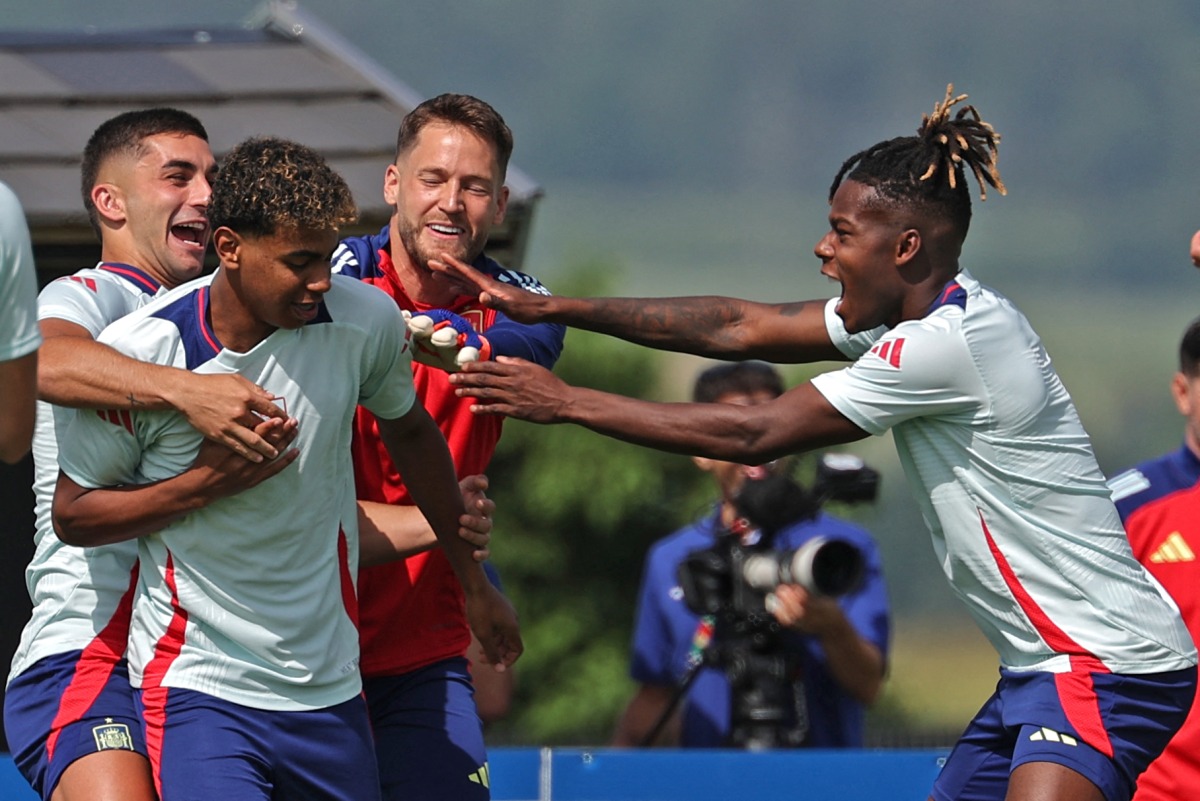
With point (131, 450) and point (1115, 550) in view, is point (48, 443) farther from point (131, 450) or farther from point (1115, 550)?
point (1115, 550)

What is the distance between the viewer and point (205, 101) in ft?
20.3

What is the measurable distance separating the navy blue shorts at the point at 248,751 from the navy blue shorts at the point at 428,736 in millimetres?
471

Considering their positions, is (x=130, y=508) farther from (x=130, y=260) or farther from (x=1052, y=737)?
(x=1052, y=737)

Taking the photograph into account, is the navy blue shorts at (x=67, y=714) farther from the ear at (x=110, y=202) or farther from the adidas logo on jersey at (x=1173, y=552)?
the adidas logo on jersey at (x=1173, y=552)

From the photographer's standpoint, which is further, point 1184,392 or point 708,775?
point 708,775

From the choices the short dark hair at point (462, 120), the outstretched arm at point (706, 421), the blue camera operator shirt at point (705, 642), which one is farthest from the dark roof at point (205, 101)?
the outstretched arm at point (706, 421)

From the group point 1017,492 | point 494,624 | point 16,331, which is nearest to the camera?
point 16,331

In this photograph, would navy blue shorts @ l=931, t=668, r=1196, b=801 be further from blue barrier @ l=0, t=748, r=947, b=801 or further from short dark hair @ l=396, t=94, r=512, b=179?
short dark hair @ l=396, t=94, r=512, b=179

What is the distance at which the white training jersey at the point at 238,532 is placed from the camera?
3.30m

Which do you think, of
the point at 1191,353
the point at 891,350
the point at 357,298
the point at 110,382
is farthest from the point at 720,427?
the point at 1191,353

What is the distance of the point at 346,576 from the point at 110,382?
0.70 metres

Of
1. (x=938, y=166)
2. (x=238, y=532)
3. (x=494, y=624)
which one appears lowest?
(x=494, y=624)

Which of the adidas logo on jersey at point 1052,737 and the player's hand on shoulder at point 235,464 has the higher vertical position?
the player's hand on shoulder at point 235,464

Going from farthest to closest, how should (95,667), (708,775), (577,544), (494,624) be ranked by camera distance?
(577,544) → (708,775) → (494,624) → (95,667)
